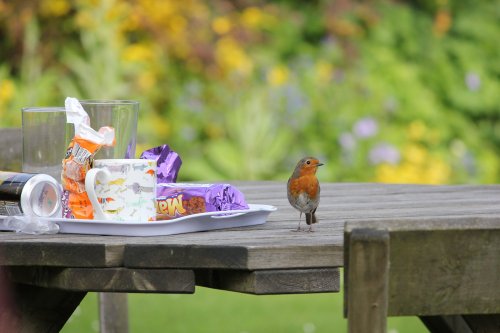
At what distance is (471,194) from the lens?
2738mm

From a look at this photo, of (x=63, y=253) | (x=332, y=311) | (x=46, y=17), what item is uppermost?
(x=46, y=17)

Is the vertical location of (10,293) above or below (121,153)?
below

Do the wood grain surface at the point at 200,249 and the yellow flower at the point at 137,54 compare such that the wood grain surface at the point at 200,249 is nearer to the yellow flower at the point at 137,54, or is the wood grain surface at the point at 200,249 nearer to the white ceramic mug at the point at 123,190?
the white ceramic mug at the point at 123,190

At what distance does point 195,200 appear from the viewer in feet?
6.80

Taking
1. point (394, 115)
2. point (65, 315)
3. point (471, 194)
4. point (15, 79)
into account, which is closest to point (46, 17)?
point (15, 79)

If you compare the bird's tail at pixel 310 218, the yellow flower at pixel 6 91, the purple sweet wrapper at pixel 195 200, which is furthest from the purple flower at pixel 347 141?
the bird's tail at pixel 310 218

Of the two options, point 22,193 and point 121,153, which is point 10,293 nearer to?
point 22,193

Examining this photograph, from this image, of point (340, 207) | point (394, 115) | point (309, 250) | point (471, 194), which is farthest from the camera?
point (394, 115)

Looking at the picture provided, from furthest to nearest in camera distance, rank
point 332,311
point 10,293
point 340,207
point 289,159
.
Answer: point 289,159
point 332,311
point 340,207
point 10,293

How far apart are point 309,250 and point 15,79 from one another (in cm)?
492

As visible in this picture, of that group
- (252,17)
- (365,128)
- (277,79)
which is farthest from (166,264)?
(252,17)

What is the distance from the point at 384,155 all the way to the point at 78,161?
4037 millimetres

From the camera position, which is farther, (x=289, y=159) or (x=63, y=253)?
(x=289, y=159)

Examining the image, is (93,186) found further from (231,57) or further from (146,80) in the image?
(231,57)
